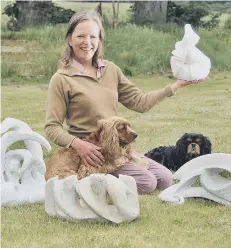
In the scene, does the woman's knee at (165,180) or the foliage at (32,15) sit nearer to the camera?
the woman's knee at (165,180)

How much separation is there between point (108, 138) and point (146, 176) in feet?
1.39

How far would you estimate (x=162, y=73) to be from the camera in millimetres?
9453

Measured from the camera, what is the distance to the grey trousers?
13.4 ft

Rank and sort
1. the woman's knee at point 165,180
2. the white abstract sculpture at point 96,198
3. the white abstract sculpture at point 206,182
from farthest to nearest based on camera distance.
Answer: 1. the woman's knee at point 165,180
2. the white abstract sculpture at point 206,182
3. the white abstract sculpture at point 96,198

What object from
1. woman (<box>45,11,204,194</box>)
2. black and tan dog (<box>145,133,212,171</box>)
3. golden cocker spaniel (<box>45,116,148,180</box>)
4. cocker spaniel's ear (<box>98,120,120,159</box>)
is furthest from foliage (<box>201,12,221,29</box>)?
cocker spaniel's ear (<box>98,120,120,159</box>)

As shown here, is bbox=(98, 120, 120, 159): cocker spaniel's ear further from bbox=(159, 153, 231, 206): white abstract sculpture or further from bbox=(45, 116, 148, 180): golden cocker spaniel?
bbox=(159, 153, 231, 206): white abstract sculpture

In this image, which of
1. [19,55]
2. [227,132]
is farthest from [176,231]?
[19,55]

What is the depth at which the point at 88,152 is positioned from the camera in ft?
12.6

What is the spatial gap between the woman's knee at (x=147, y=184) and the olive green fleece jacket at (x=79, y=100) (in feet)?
1.34

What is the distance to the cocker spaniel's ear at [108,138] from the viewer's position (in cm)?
379

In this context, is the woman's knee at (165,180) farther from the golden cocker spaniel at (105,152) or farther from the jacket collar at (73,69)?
the jacket collar at (73,69)

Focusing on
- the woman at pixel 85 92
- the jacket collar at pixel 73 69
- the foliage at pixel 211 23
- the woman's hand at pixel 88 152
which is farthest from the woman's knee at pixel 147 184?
the foliage at pixel 211 23

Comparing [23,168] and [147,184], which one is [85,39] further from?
[147,184]

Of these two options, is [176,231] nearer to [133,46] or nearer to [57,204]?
[57,204]
